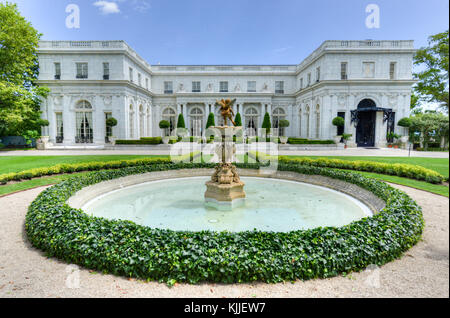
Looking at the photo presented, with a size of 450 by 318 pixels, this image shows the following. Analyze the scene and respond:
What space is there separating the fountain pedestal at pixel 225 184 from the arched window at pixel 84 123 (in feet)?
92.5

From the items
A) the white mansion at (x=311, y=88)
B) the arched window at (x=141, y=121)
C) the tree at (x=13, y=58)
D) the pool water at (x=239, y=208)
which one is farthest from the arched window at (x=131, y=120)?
the pool water at (x=239, y=208)

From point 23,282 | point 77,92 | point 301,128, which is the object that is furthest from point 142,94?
point 23,282

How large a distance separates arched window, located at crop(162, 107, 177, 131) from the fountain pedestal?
108 feet

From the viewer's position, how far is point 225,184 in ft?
26.9

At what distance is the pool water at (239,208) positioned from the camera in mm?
6332

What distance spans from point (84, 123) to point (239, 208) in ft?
98.2

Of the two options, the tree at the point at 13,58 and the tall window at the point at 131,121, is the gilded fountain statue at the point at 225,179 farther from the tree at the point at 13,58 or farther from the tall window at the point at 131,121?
the tall window at the point at 131,121

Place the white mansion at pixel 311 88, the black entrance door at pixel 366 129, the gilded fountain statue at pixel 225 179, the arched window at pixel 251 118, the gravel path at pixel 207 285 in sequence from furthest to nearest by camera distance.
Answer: the arched window at pixel 251 118, the black entrance door at pixel 366 129, the white mansion at pixel 311 88, the gilded fountain statue at pixel 225 179, the gravel path at pixel 207 285

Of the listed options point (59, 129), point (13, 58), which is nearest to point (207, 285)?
point (13, 58)

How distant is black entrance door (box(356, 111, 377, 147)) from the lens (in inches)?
1189

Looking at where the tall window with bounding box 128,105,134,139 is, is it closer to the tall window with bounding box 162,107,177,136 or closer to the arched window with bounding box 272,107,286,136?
the tall window with bounding box 162,107,177,136

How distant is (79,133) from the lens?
31.2m

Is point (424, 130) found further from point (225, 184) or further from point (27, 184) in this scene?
point (27, 184)

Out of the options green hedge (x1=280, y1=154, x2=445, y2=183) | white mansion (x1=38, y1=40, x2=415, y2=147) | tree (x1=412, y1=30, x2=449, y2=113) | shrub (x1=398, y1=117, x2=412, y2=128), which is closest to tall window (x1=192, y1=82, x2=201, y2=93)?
white mansion (x1=38, y1=40, x2=415, y2=147)
